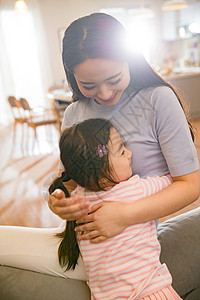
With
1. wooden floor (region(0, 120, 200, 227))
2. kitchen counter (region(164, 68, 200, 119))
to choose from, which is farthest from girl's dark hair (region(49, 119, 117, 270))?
kitchen counter (region(164, 68, 200, 119))

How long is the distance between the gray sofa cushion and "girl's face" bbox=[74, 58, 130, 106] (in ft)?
1.47

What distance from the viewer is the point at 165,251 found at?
33.6 inches

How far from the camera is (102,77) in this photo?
68 centimetres

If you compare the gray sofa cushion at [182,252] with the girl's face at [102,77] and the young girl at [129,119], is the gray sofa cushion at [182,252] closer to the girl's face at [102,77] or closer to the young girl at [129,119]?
the young girl at [129,119]

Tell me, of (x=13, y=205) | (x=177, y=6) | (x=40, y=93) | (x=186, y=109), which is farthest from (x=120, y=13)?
(x=186, y=109)

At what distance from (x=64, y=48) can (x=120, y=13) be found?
6429 mm

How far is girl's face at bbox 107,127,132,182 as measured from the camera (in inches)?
27.5

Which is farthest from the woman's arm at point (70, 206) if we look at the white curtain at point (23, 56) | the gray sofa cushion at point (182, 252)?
the white curtain at point (23, 56)

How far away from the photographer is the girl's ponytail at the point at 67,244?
79cm

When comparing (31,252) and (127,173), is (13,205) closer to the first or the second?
(31,252)

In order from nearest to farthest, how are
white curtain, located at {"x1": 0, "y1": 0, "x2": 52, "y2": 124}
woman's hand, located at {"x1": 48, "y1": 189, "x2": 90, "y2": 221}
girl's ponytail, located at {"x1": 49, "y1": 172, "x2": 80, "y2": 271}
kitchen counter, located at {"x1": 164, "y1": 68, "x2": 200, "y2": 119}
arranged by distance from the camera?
woman's hand, located at {"x1": 48, "y1": 189, "x2": 90, "y2": 221} → girl's ponytail, located at {"x1": 49, "y1": 172, "x2": 80, "y2": 271} → kitchen counter, located at {"x1": 164, "y1": 68, "x2": 200, "y2": 119} → white curtain, located at {"x1": 0, "y1": 0, "x2": 52, "y2": 124}

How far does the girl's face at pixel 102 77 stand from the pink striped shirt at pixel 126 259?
0.22 meters

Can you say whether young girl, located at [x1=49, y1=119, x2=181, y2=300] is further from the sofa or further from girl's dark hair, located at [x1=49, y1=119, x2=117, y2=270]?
the sofa

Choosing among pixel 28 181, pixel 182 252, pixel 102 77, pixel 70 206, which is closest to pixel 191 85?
pixel 28 181
